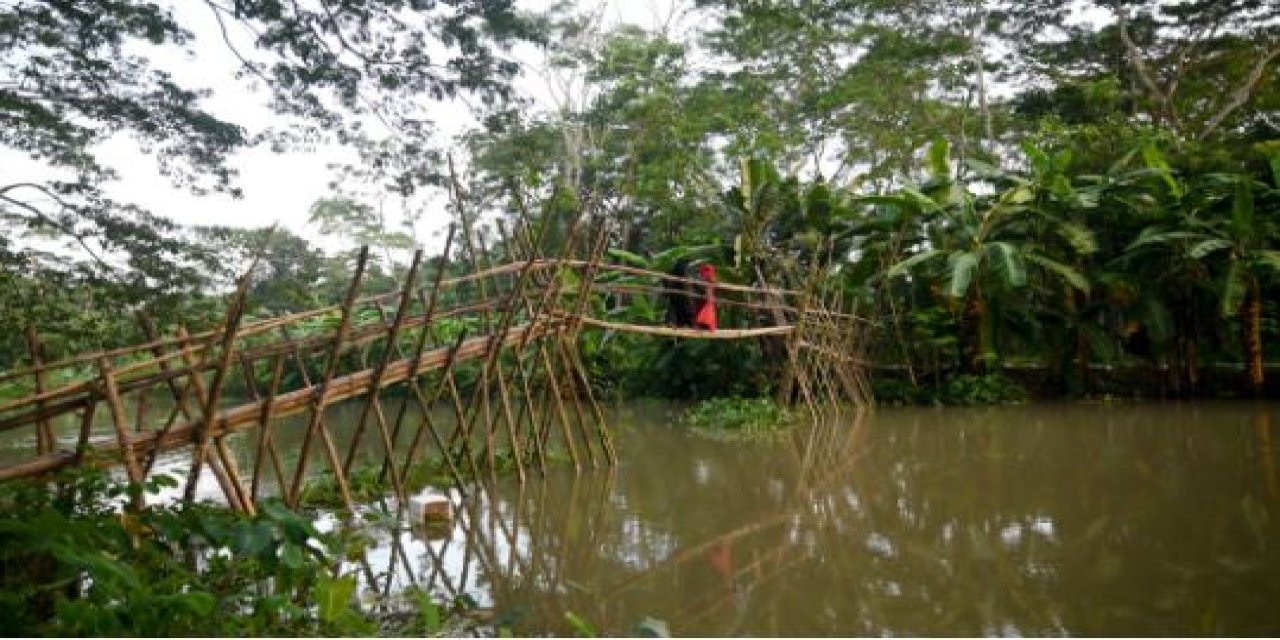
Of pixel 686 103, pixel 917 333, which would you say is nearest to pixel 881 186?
pixel 686 103

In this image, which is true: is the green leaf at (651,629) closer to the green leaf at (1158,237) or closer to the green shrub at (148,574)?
the green shrub at (148,574)

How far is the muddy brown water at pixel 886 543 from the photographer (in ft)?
12.3

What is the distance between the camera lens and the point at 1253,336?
1126 centimetres

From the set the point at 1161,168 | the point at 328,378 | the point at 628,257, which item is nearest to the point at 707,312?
the point at 628,257

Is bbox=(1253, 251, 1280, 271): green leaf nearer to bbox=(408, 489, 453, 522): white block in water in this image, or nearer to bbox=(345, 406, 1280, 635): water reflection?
bbox=(345, 406, 1280, 635): water reflection

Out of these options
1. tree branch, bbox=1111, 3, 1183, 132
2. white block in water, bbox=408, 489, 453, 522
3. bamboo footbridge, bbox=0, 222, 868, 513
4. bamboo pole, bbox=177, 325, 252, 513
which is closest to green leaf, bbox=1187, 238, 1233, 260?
bamboo footbridge, bbox=0, 222, 868, 513

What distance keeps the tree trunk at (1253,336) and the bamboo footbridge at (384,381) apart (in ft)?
14.8

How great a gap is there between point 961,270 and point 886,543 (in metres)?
6.42

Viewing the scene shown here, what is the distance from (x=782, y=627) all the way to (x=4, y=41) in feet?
19.4

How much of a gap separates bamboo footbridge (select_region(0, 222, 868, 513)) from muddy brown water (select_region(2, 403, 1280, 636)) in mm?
681

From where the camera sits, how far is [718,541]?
518 centimetres

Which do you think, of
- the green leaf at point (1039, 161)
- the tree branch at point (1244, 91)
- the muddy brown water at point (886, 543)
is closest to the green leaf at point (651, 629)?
the muddy brown water at point (886, 543)

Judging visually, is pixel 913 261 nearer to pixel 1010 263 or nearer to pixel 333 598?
pixel 1010 263

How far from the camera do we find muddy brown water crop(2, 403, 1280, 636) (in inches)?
148
